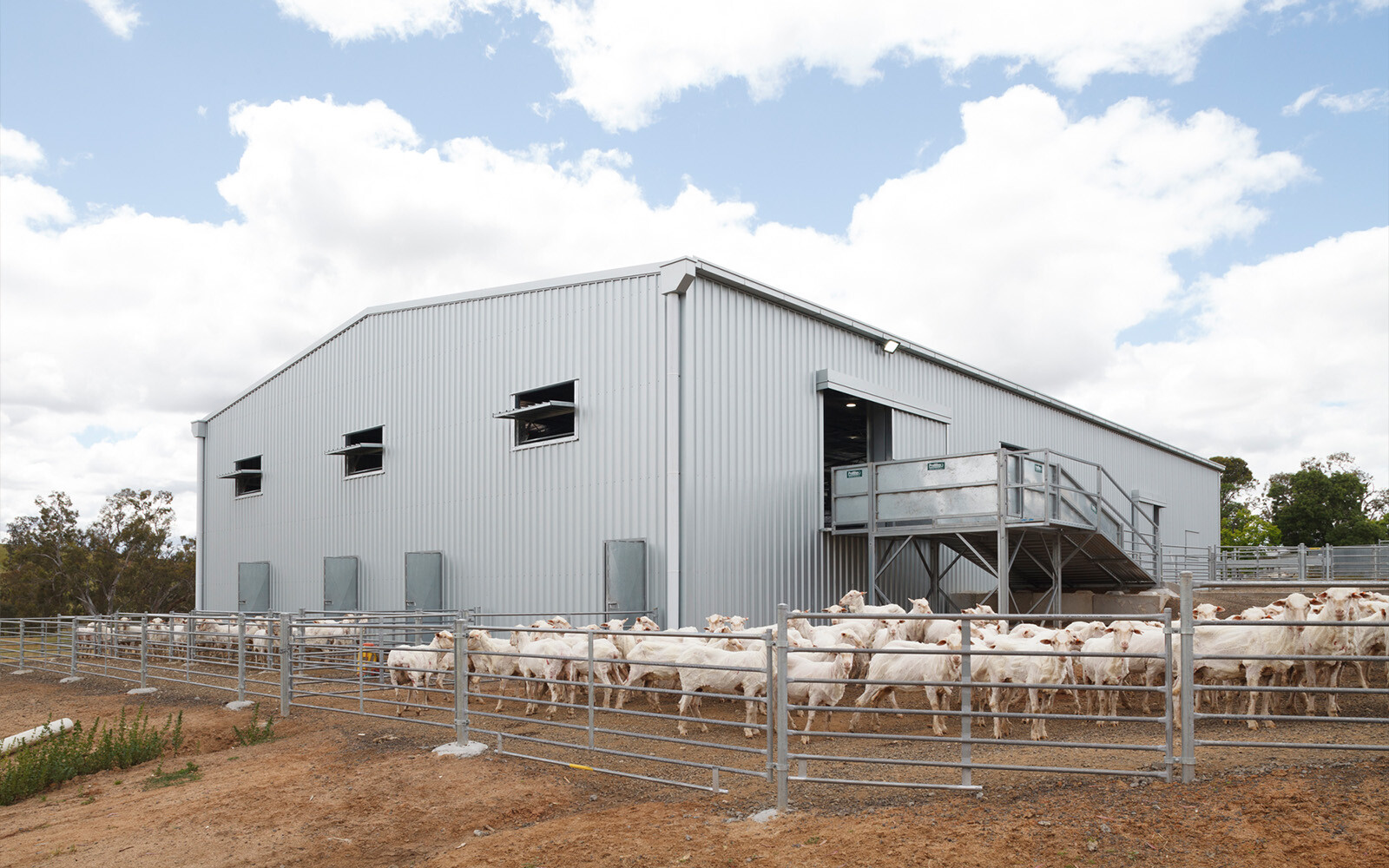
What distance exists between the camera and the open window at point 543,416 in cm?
1825

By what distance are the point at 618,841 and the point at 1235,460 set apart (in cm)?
8738

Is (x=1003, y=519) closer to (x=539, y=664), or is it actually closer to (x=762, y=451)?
(x=762, y=451)

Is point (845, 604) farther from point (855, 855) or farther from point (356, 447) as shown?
point (356, 447)

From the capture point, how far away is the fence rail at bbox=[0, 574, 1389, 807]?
282 inches

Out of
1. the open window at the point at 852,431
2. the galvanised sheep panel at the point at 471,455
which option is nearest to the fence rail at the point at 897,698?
the galvanised sheep panel at the point at 471,455

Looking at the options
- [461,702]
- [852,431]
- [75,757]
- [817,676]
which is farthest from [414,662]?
[852,431]

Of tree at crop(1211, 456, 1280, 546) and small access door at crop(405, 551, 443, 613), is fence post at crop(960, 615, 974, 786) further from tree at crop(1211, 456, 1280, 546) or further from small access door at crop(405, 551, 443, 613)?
tree at crop(1211, 456, 1280, 546)

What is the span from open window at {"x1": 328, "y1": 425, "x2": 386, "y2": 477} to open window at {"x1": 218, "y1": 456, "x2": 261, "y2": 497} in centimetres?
432

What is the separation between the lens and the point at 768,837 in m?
6.69

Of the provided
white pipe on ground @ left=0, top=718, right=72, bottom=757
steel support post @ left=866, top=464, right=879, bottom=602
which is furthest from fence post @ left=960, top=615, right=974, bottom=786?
steel support post @ left=866, top=464, right=879, bottom=602

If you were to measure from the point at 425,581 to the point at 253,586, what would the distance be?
7481mm

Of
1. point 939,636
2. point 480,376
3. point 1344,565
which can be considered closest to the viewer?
point 939,636

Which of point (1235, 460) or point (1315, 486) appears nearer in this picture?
point (1315, 486)

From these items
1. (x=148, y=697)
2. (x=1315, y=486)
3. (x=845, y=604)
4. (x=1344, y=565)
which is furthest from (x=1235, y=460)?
(x=148, y=697)
